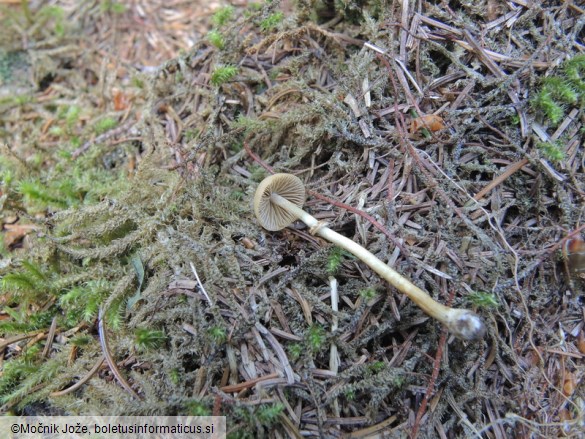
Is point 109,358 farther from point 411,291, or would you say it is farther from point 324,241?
point 411,291

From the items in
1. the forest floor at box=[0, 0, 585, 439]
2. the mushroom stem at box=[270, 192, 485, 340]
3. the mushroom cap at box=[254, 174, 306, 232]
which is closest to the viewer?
the mushroom stem at box=[270, 192, 485, 340]

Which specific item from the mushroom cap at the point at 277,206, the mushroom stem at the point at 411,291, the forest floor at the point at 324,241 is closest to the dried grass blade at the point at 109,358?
the forest floor at the point at 324,241

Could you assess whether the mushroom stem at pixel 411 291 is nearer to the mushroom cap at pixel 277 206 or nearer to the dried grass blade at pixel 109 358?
the mushroom cap at pixel 277 206

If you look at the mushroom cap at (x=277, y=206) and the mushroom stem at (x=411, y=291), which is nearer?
the mushroom stem at (x=411, y=291)

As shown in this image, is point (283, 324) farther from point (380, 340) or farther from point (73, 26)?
point (73, 26)

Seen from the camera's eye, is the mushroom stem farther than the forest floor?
No

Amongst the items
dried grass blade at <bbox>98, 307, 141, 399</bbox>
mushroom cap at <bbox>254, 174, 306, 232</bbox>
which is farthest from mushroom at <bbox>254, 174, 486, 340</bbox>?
dried grass blade at <bbox>98, 307, 141, 399</bbox>

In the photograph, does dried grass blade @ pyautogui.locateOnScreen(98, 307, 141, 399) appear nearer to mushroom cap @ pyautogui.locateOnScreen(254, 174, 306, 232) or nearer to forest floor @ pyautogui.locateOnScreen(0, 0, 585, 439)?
forest floor @ pyautogui.locateOnScreen(0, 0, 585, 439)

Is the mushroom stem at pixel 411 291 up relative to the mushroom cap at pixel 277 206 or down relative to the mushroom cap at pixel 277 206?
down
